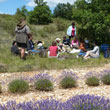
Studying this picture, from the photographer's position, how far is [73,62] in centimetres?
831

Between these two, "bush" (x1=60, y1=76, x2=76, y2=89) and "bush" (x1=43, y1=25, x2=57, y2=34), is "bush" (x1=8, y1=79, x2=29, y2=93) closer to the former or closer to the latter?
"bush" (x1=60, y1=76, x2=76, y2=89)

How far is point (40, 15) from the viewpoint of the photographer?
33.7 metres

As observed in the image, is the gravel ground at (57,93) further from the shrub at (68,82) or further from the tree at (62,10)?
the tree at (62,10)

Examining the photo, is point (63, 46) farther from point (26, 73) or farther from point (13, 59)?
point (26, 73)

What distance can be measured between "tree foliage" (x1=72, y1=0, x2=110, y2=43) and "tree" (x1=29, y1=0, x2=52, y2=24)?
20619 mm

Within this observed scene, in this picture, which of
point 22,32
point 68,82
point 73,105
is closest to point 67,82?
point 68,82

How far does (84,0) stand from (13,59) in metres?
5.31

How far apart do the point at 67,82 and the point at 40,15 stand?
96.8 feet

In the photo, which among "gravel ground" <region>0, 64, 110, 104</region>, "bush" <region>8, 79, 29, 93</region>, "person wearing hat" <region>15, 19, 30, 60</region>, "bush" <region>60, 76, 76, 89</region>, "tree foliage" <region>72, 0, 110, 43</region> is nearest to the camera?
"gravel ground" <region>0, 64, 110, 104</region>

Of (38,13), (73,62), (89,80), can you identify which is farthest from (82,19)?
(38,13)

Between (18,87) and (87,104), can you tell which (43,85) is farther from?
(87,104)

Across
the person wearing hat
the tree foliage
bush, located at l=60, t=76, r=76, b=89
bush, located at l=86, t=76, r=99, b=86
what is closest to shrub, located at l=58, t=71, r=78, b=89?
bush, located at l=60, t=76, r=76, b=89

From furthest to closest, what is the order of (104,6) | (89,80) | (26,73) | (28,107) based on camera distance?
(104,6), (26,73), (89,80), (28,107)

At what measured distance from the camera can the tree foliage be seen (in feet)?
36.2
